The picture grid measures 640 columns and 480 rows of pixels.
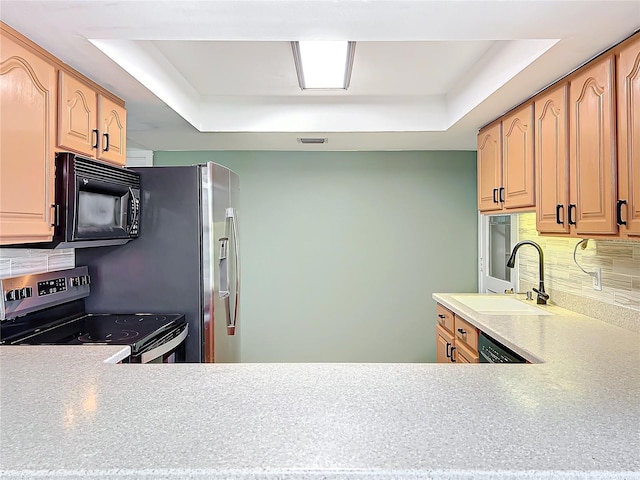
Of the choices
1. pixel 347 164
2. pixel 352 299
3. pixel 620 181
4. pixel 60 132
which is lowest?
pixel 352 299

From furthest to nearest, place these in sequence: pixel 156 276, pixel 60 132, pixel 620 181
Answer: pixel 156 276, pixel 60 132, pixel 620 181

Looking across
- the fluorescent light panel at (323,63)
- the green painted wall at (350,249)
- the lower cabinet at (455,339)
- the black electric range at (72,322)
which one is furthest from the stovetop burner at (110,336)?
the green painted wall at (350,249)

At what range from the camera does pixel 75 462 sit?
0.80 m

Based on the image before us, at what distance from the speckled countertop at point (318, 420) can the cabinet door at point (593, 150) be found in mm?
662

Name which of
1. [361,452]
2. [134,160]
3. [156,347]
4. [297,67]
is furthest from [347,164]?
[361,452]

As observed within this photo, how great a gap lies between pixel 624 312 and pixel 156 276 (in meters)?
2.47

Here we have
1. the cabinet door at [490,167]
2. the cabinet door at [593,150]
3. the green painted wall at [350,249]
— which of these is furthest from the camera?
the green painted wall at [350,249]

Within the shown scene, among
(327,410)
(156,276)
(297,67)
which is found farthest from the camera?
(156,276)

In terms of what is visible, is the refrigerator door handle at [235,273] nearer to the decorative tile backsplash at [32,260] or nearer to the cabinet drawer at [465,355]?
the decorative tile backsplash at [32,260]

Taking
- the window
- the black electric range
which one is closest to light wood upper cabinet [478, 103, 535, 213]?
the window

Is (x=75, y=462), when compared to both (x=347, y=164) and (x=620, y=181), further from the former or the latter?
(x=347, y=164)

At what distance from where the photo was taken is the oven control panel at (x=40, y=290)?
1979 millimetres

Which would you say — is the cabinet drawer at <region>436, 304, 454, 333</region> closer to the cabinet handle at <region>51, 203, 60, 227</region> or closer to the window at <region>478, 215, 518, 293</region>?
the window at <region>478, 215, 518, 293</region>

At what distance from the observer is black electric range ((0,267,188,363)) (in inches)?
78.2
